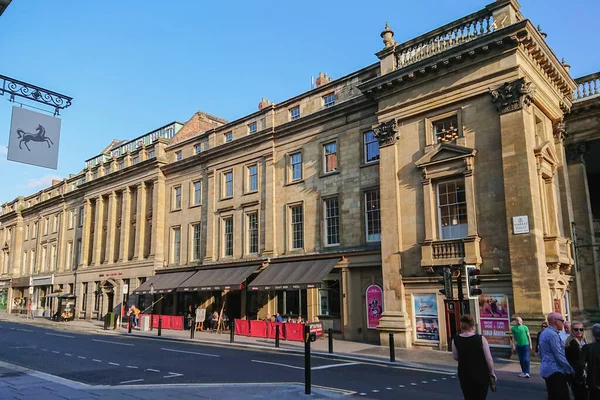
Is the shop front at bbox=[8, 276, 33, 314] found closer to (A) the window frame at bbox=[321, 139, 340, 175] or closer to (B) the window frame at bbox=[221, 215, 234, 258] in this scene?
(B) the window frame at bbox=[221, 215, 234, 258]

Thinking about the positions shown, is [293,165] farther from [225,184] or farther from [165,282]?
[165,282]

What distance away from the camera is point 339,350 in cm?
1909

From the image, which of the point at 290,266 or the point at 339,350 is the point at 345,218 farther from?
the point at 339,350

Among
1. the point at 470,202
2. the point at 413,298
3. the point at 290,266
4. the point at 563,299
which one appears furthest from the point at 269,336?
the point at 563,299

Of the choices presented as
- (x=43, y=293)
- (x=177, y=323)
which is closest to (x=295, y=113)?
(x=177, y=323)

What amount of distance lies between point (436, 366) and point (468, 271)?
4385 mm

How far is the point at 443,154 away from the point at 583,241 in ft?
28.3

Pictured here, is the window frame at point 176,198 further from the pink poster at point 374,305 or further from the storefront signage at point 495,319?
the storefront signage at point 495,319

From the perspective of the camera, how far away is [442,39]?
2078 cm

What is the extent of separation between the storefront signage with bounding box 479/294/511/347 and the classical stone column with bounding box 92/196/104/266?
111 ft

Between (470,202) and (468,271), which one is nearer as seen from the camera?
(468,271)

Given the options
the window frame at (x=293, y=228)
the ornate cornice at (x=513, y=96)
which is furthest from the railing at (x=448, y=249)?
the window frame at (x=293, y=228)

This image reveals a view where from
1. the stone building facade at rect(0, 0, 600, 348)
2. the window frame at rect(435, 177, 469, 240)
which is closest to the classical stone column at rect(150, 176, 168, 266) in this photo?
the stone building facade at rect(0, 0, 600, 348)

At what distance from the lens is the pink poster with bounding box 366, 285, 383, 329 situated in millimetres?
22062
